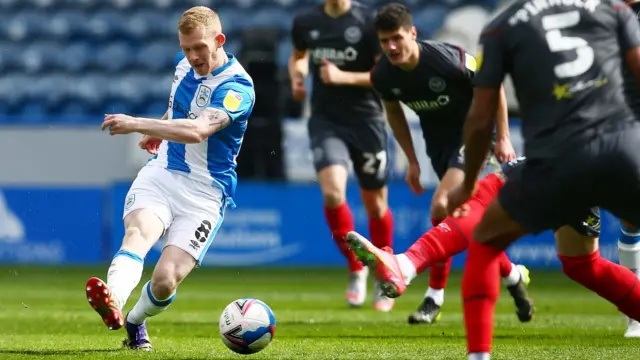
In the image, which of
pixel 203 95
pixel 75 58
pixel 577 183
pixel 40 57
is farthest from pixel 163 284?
pixel 40 57

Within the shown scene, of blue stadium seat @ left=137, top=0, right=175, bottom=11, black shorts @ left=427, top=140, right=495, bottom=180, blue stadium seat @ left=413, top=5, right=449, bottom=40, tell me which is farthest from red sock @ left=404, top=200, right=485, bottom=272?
blue stadium seat @ left=137, top=0, right=175, bottom=11

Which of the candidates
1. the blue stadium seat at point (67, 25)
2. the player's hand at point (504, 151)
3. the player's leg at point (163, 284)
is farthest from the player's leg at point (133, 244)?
the blue stadium seat at point (67, 25)

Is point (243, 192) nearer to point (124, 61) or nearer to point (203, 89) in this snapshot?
point (124, 61)

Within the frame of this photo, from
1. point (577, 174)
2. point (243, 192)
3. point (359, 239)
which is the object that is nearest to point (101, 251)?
point (243, 192)

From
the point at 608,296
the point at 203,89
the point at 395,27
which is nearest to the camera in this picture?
the point at 608,296

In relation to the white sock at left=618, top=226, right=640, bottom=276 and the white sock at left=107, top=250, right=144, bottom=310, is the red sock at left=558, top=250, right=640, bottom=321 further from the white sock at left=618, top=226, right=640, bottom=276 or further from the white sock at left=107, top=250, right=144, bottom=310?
the white sock at left=107, top=250, right=144, bottom=310

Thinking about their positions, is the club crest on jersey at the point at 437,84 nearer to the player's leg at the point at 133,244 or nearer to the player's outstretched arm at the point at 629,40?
the player's leg at the point at 133,244

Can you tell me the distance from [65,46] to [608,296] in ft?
42.4

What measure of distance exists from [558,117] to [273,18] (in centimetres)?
1263

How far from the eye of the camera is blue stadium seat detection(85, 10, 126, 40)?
17.1 metres

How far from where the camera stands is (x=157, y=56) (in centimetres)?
1667

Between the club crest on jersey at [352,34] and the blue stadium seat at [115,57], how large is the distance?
831 cm

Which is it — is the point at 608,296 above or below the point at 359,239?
below

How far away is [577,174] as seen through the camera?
13.6 ft
